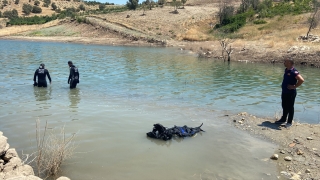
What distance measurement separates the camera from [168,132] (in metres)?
8.86

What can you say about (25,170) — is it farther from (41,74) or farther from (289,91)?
(41,74)

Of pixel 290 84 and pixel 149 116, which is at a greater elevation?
pixel 290 84

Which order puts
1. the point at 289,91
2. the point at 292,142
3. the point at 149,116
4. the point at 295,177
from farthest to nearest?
the point at 149,116
the point at 289,91
the point at 292,142
the point at 295,177

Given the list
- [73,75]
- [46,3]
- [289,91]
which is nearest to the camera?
[289,91]

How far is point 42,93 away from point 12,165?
31.3ft

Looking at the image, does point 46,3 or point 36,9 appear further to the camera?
point 46,3

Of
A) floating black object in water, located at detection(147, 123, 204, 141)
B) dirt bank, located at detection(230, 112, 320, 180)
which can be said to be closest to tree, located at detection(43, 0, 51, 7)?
dirt bank, located at detection(230, 112, 320, 180)

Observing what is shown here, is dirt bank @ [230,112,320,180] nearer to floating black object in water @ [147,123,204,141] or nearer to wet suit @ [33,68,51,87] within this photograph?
floating black object in water @ [147,123,204,141]

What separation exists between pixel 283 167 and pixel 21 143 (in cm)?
638

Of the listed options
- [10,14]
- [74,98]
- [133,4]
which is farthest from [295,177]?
[10,14]

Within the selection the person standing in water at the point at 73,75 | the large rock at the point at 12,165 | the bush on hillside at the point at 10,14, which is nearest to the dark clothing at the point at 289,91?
the large rock at the point at 12,165

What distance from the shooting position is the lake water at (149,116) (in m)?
7.13

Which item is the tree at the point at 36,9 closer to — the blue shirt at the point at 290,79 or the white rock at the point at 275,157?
the blue shirt at the point at 290,79

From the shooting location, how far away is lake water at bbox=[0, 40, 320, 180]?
7.13 metres
